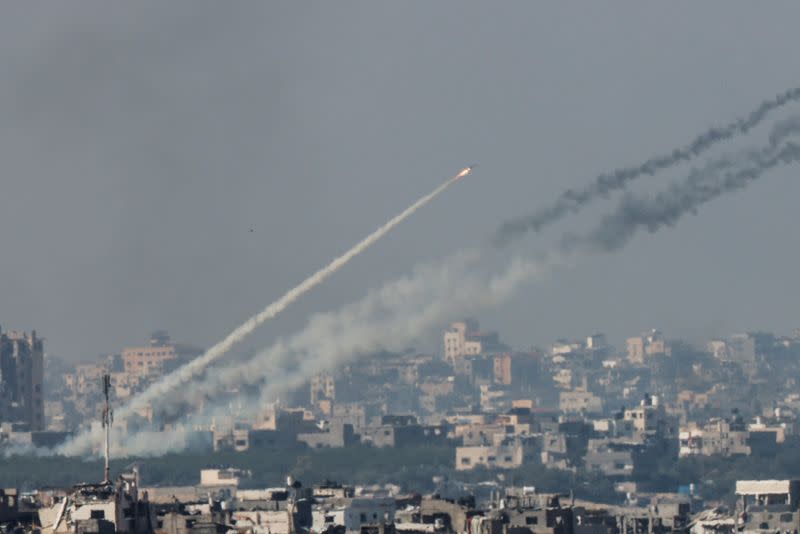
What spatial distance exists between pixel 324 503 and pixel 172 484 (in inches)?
2083

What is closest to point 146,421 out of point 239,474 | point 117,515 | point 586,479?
point 239,474

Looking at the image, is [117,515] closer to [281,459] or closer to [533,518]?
[533,518]

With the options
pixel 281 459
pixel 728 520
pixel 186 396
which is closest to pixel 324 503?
pixel 728 520

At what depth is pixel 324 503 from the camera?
11475 cm

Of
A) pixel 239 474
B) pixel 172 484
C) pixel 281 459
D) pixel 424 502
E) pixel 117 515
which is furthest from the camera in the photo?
pixel 281 459

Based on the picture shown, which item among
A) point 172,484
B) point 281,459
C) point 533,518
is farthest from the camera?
point 281,459

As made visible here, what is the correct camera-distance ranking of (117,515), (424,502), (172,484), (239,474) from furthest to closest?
(239,474), (172,484), (424,502), (117,515)

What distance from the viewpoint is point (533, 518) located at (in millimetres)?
100562

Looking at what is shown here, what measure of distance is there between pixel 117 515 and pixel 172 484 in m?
85.5

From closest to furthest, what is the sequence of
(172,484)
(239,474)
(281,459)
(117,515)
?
1. (117,515)
2. (172,484)
3. (239,474)
4. (281,459)

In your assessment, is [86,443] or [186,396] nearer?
[186,396]

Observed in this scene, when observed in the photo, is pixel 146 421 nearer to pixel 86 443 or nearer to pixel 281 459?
pixel 86 443

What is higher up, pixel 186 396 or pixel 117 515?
pixel 186 396

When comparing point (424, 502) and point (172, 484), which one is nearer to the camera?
point (424, 502)
